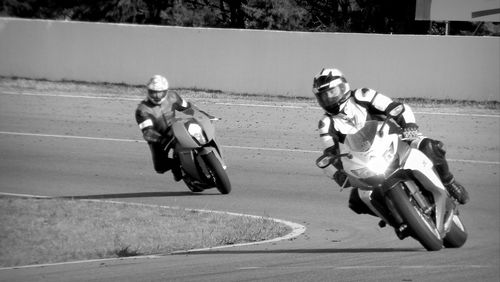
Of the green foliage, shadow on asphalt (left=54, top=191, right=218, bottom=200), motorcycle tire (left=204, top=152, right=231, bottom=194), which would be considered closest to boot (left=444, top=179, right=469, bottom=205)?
motorcycle tire (left=204, top=152, right=231, bottom=194)

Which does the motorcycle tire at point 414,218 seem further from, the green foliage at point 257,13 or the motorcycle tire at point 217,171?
the green foliage at point 257,13

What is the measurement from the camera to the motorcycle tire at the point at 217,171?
46.2 feet

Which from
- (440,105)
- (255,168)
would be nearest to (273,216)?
(255,168)

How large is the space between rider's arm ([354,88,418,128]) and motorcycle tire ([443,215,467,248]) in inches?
37.7

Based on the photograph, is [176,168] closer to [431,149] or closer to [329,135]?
[329,135]

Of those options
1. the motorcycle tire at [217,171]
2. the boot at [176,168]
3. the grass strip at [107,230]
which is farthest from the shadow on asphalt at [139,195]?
the grass strip at [107,230]

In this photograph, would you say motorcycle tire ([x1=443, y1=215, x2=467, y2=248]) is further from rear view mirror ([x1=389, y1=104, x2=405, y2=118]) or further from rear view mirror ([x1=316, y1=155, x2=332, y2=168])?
rear view mirror ([x1=316, y1=155, x2=332, y2=168])

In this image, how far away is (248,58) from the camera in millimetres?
25531

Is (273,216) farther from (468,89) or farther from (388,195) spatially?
(468,89)

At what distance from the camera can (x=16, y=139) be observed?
66.9 feet

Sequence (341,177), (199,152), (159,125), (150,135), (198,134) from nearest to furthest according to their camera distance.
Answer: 1. (341,177)
2. (198,134)
3. (199,152)
4. (150,135)
5. (159,125)

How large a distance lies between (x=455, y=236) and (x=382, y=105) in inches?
53.2

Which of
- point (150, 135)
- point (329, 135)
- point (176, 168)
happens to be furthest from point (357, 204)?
point (176, 168)

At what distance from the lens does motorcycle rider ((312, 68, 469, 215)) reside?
31.4ft
